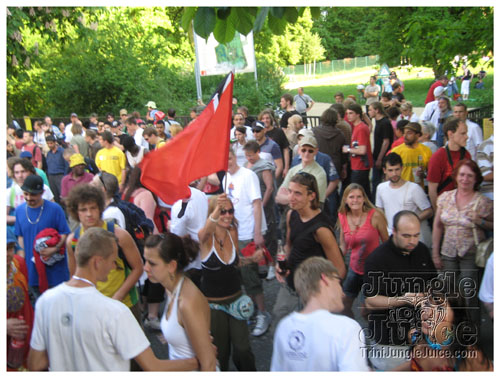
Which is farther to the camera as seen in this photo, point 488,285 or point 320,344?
point 488,285

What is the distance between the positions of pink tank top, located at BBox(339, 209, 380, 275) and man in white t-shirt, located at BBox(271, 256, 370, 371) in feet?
4.93

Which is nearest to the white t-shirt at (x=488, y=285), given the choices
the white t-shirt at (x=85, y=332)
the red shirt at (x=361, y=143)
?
the white t-shirt at (x=85, y=332)

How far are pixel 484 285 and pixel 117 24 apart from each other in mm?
21781

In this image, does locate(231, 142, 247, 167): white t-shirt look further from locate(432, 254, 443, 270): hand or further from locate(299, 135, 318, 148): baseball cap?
locate(432, 254, 443, 270): hand

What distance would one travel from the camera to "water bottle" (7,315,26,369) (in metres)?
3.54

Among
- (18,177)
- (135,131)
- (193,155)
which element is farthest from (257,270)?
(135,131)

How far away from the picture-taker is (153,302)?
533cm

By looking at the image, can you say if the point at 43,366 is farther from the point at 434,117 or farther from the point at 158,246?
the point at 434,117

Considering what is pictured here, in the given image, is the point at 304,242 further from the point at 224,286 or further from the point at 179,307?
the point at 179,307

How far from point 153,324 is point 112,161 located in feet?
12.2

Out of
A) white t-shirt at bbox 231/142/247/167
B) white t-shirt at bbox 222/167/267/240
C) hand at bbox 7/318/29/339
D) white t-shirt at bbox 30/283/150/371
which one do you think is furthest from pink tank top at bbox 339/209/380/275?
white t-shirt at bbox 231/142/247/167

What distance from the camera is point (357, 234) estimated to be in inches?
186

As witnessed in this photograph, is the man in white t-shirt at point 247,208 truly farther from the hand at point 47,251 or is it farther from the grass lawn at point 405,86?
the grass lawn at point 405,86

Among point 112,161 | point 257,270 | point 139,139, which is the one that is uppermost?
point 139,139
